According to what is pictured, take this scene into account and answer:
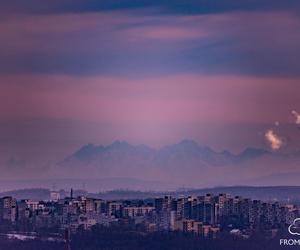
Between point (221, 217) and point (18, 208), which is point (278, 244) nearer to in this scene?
point (221, 217)

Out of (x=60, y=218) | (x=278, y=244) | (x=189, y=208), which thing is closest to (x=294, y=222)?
(x=278, y=244)

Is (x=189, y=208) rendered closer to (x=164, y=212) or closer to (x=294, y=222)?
(x=164, y=212)

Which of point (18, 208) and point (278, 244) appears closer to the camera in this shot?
point (278, 244)

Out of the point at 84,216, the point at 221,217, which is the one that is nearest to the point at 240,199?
the point at 221,217

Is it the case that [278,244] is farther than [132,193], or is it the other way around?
[132,193]

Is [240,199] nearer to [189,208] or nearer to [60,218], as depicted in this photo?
[189,208]

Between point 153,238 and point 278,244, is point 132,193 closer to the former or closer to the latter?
point 153,238

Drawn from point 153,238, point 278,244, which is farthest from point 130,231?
point 278,244

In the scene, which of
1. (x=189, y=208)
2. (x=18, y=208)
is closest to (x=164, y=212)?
(x=189, y=208)
